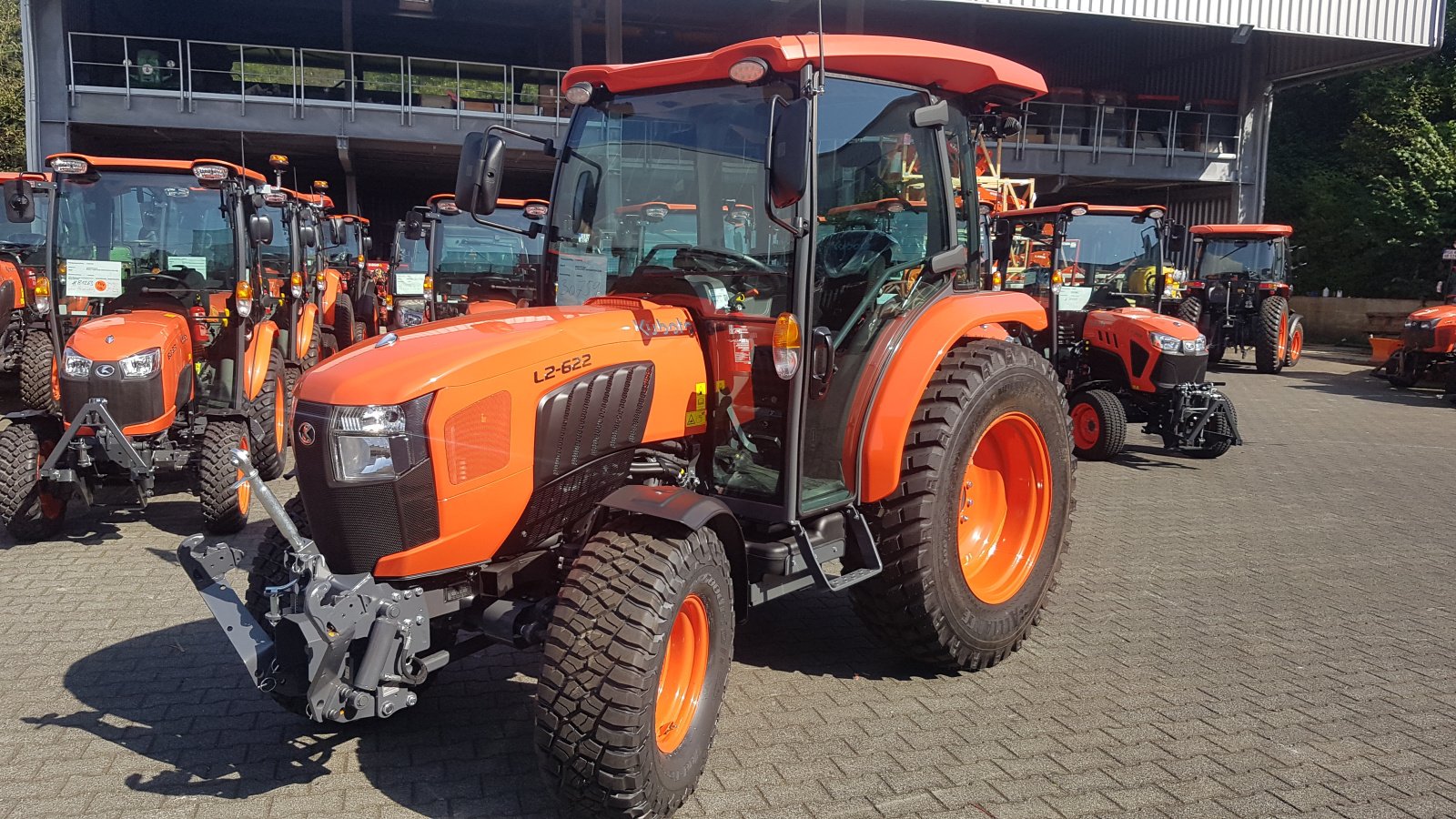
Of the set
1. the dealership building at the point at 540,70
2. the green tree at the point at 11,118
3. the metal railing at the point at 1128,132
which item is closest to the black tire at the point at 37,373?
the dealership building at the point at 540,70

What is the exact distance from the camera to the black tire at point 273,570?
3.34m

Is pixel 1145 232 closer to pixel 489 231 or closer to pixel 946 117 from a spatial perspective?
pixel 489 231

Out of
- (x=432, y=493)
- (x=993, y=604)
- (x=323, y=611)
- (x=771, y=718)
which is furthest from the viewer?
(x=993, y=604)

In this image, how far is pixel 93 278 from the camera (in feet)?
22.3

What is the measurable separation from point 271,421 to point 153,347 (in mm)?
1233

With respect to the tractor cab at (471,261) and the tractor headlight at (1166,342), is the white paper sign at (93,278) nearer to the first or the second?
the tractor cab at (471,261)

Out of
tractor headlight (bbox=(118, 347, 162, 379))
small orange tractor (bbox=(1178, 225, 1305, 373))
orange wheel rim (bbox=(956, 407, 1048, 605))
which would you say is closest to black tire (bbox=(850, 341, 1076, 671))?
orange wheel rim (bbox=(956, 407, 1048, 605))

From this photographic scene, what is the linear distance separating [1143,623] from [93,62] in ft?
65.8

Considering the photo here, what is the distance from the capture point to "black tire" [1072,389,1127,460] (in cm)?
927

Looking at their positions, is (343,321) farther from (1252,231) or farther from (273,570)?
(1252,231)

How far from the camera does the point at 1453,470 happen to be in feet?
30.8

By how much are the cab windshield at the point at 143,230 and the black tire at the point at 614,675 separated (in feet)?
17.0

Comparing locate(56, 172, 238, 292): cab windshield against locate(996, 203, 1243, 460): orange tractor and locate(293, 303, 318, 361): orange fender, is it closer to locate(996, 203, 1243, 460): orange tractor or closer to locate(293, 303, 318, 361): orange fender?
locate(293, 303, 318, 361): orange fender

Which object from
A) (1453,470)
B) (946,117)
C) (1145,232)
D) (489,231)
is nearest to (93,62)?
(489,231)
